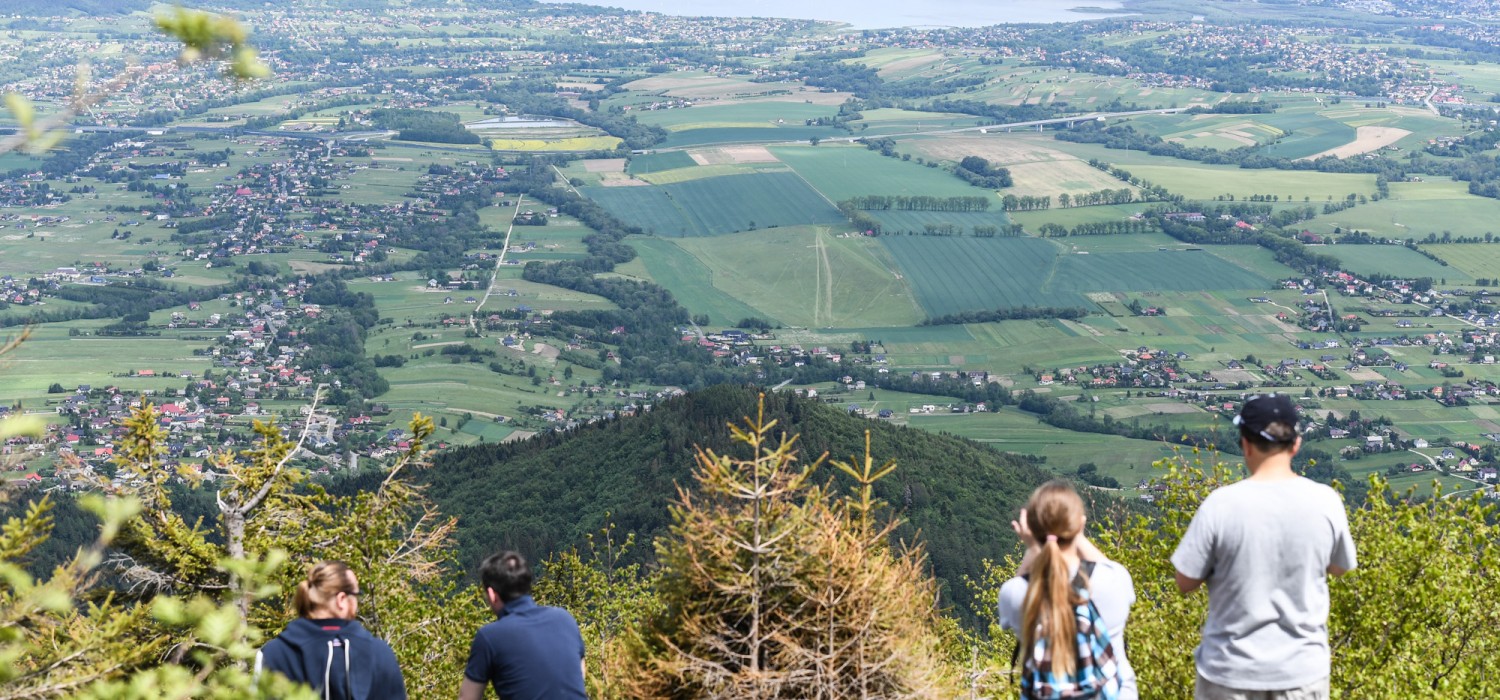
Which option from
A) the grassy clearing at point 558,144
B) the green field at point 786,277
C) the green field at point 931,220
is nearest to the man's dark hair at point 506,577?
the green field at point 786,277

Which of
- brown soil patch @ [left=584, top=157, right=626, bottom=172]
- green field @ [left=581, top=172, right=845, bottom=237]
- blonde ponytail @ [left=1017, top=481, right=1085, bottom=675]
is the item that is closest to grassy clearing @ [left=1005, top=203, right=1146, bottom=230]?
green field @ [left=581, top=172, right=845, bottom=237]

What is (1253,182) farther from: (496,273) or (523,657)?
(523,657)

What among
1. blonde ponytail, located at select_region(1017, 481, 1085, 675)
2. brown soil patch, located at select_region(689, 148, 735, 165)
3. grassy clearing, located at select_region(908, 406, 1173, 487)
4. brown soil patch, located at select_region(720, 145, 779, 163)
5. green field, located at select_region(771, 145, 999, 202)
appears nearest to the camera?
blonde ponytail, located at select_region(1017, 481, 1085, 675)

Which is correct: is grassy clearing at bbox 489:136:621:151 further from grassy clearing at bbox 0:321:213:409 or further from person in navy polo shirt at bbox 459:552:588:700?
person in navy polo shirt at bbox 459:552:588:700

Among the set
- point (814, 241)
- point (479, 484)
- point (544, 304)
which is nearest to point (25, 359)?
point (544, 304)

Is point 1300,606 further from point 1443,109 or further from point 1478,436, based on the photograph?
point 1443,109

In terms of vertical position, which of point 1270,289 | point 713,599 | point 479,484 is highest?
point 713,599

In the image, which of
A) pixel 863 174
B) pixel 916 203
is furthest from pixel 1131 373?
pixel 863 174
